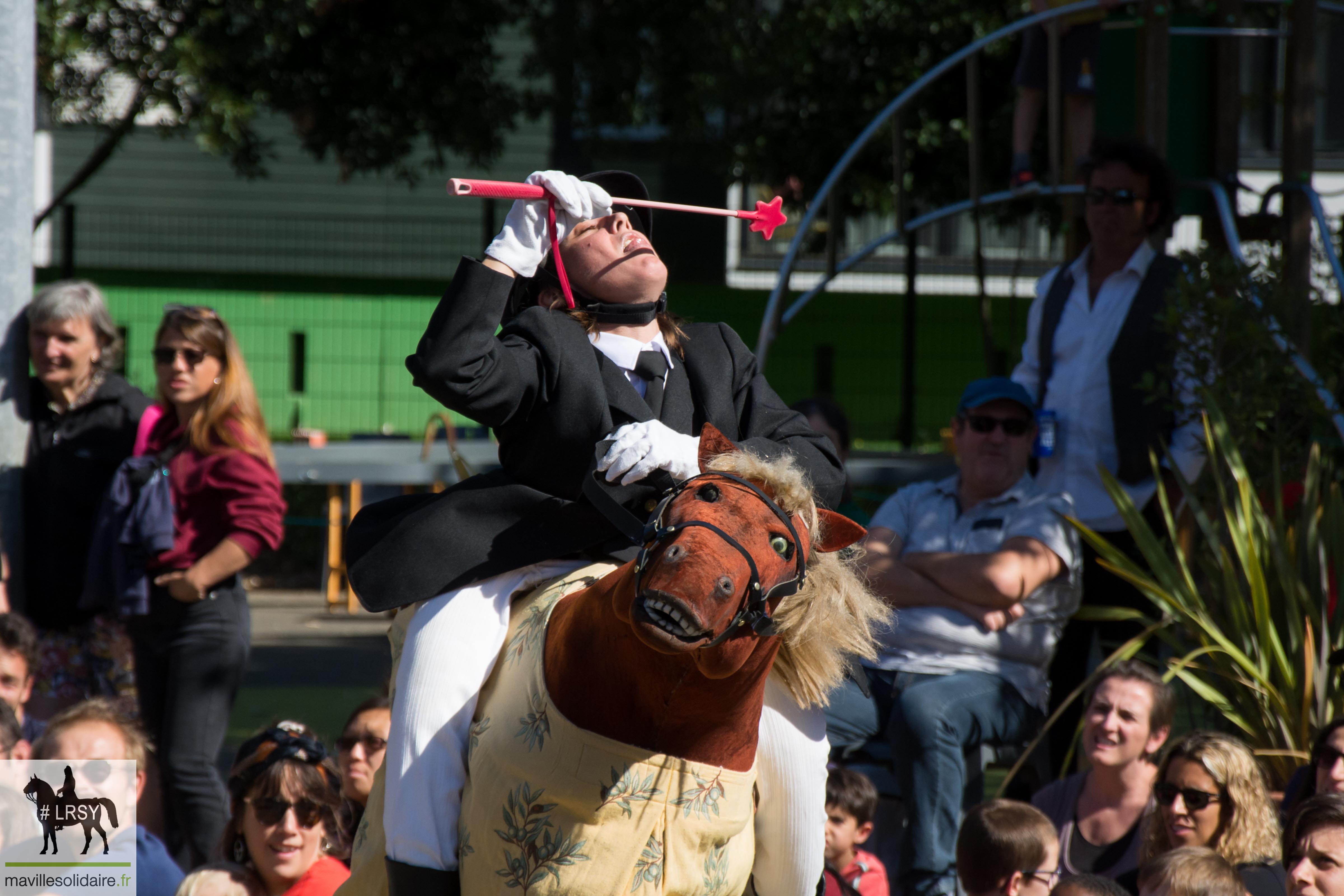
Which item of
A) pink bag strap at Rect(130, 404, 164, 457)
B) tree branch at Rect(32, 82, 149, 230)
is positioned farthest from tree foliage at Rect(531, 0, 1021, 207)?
pink bag strap at Rect(130, 404, 164, 457)

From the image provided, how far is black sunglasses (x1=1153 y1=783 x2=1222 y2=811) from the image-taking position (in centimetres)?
404

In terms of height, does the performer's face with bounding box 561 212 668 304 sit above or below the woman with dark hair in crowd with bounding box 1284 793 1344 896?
above

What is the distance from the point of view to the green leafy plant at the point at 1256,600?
469 centimetres

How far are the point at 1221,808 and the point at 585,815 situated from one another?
7.81 ft

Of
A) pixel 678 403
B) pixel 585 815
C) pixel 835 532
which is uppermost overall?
pixel 678 403

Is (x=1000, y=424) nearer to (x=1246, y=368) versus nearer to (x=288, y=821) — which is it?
(x=1246, y=368)

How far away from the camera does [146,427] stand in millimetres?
5141

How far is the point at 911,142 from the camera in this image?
14.1m

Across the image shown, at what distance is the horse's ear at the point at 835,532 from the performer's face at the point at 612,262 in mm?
715

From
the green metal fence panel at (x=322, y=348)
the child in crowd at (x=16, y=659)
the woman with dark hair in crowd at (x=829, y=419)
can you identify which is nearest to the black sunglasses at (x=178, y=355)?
the child in crowd at (x=16, y=659)

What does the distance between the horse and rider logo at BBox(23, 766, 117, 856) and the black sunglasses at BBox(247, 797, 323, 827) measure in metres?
0.40

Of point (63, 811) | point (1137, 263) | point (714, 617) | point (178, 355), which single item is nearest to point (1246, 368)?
point (1137, 263)

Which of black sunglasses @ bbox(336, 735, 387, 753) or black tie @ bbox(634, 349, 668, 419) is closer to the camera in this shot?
black tie @ bbox(634, 349, 668, 419)

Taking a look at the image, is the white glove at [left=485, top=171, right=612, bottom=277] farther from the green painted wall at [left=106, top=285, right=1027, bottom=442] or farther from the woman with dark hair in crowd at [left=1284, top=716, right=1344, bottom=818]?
the green painted wall at [left=106, top=285, right=1027, bottom=442]
